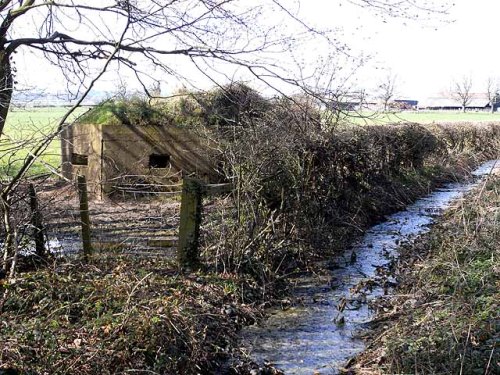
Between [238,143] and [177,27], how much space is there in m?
2.66

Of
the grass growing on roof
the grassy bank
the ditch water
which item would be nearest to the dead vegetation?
the ditch water

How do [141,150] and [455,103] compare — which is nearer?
[141,150]

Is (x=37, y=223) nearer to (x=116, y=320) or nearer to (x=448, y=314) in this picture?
(x=116, y=320)

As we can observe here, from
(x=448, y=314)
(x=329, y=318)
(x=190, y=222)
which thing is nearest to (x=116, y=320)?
(x=190, y=222)

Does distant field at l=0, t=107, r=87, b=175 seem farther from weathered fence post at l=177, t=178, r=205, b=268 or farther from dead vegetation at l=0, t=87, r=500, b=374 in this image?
weathered fence post at l=177, t=178, r=205, b=268

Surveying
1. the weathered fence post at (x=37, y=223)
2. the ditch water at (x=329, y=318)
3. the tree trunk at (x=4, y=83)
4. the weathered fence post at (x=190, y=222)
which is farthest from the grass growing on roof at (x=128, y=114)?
the weathered fence post at (x=37, y=223)

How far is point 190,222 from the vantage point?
820cm

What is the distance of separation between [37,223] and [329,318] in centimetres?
425

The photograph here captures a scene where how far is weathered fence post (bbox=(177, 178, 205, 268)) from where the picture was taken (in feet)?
26.7

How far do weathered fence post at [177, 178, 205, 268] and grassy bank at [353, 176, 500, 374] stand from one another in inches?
115

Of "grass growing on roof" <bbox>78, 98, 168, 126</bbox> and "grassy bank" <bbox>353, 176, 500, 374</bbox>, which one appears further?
"grass growing on roof" <bbox>78, 98, 168, 126</bbox>

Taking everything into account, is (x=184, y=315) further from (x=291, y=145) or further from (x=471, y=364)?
(x=291, y=145)

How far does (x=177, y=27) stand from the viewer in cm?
693

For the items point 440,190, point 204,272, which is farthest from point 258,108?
point 440,190
